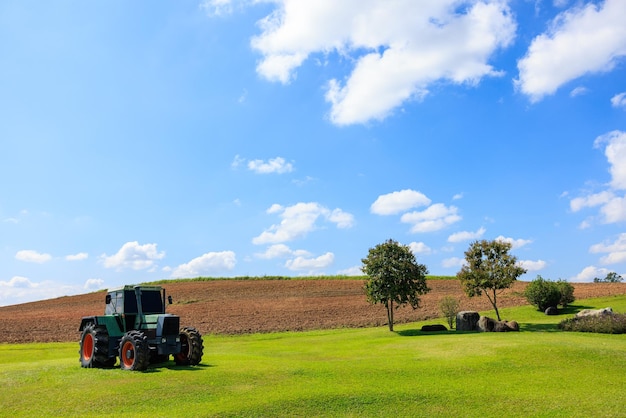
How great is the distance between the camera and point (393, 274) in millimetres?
44656

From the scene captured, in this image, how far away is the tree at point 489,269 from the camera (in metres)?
45.8

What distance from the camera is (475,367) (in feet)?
68.7

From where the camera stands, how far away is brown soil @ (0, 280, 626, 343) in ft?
157

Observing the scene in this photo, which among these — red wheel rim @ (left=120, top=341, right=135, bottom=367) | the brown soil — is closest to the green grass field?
red wheel rim @ (left=120, top=341, right=135, bottom=367)

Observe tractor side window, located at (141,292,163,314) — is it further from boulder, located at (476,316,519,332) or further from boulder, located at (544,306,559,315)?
boulder, located at (544,306,559,315)

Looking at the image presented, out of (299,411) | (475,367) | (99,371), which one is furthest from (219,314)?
(299,411)

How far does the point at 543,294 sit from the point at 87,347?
43.9 meters

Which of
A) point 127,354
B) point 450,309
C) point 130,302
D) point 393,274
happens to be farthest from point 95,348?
point 450,309

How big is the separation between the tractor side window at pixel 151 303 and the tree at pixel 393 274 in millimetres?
25080

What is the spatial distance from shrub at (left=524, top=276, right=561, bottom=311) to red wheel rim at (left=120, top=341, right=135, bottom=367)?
43.0 metres

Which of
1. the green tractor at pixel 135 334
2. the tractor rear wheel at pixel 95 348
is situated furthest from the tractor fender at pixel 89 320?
the tractor rear wheel at pixel 95 348

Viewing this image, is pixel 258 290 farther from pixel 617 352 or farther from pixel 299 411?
pixel 299 411

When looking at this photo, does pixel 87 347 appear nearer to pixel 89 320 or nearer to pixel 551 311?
pixel 89 320

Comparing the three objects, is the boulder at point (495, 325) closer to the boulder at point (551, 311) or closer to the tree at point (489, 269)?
the tree at point (489, 269)
